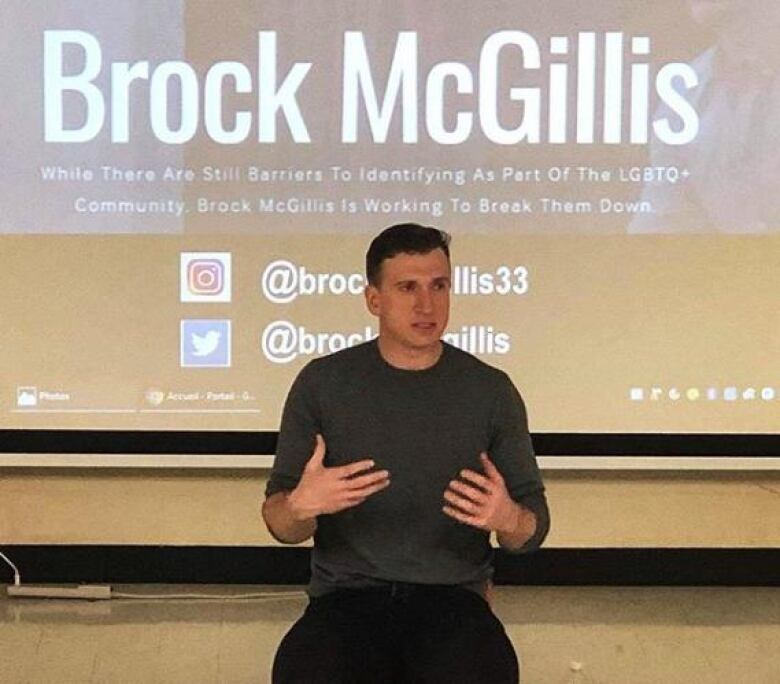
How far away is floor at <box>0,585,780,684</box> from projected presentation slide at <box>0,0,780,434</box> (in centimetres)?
49

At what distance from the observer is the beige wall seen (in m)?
3.49

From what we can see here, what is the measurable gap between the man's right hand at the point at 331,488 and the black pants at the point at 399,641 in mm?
184

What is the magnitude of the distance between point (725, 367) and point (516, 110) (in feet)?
2.82

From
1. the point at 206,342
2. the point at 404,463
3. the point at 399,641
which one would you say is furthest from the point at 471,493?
the point at 206,342

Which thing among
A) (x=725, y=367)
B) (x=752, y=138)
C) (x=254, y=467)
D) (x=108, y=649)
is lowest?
(x=108, y=649)

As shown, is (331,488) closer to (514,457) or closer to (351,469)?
(351,469)

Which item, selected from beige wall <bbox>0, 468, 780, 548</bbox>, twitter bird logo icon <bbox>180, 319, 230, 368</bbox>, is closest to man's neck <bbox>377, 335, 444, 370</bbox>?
twitter bird logo icon <bbox>180, 319, 230, 368</bbox>

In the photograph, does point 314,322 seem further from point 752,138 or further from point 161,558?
point 752,138

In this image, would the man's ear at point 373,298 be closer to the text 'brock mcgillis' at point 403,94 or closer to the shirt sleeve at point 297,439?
the shirt sleeve at point 297,439

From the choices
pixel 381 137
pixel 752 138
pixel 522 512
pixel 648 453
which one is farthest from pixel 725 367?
pixel 522 512

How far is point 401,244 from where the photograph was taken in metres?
2.12

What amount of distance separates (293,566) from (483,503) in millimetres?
1626

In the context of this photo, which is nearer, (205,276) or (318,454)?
(318,454)

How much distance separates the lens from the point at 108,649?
120 inches
